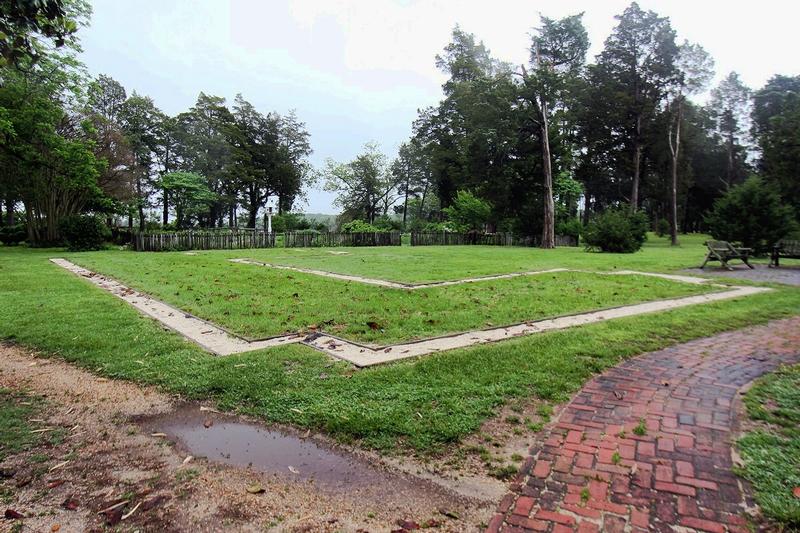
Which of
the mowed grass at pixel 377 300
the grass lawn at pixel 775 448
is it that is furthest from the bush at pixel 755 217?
the grass lawn at pixel 775 448

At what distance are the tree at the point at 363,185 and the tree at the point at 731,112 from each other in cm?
3346

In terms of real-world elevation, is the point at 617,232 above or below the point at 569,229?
below

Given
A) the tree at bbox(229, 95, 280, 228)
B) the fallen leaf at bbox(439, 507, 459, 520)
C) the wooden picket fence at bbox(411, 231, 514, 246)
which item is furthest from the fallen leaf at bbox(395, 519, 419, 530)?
the tree at bbox(229, 95, 280, 228)

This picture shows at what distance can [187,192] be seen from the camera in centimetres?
3338

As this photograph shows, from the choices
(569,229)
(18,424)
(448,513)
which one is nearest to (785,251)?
(448,513)

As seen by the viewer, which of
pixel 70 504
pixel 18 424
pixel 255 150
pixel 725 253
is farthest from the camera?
pixel 255 150

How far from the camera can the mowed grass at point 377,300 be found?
18.4 ft

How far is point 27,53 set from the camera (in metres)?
3.29

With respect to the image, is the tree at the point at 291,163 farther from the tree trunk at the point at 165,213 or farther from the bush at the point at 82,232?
the bush at the point at 82,232

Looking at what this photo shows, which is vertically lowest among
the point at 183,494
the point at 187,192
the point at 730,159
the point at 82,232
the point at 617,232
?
the point at 183,494

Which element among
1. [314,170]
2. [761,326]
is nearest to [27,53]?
[761,326]

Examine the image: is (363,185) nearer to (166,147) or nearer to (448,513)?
(166,147)

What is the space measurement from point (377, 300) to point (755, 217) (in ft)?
53.8

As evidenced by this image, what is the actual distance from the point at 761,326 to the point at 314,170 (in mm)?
45065
